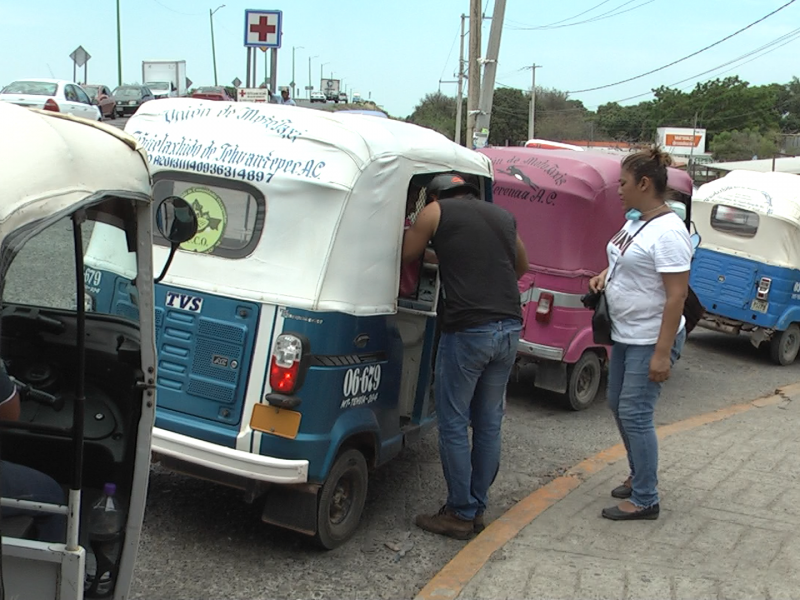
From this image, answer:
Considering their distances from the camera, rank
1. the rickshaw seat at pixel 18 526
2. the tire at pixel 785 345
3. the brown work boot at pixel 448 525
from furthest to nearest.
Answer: the tire at pixel 785 345, the brown work boot at pixel 448 525, the rickshaw seat at pixel 18 526

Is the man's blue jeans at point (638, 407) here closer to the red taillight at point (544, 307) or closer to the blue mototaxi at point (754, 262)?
the red taillight at point (544, 307)

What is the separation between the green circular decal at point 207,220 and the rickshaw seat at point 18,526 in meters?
1.83

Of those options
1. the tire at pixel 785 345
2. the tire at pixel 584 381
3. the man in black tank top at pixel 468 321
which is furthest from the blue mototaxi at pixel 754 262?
the man in black tank top at pixel 468 321

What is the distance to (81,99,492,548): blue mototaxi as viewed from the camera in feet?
13.0

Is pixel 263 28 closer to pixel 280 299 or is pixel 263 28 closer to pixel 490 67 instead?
pixel 490 67

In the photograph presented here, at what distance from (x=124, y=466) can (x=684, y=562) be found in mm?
2626

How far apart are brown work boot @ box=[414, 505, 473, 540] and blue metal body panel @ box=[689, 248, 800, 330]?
20.9 feet

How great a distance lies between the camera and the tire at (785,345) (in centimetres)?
998

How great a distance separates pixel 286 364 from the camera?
3.93m

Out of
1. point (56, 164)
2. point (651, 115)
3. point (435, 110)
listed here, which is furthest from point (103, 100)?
point (651, 115)

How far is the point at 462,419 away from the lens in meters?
4.47

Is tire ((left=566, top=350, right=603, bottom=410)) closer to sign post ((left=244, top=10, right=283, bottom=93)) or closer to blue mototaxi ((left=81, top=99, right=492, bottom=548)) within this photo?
blue mototaxi ((left=81, top=99, right=492, bottom=548))

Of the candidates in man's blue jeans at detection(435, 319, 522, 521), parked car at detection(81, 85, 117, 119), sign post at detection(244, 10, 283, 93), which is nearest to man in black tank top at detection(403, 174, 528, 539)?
man's blue jeans at detection(435, 319, 522, 521)

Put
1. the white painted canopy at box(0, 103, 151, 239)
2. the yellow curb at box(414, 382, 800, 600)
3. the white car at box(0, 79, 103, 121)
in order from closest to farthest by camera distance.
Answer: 1. the white painted canopy at box(0, 103, 151, 239)
2. the yellow curb at box(414, 382, 800, 600)
3. the white car at box(0, 79, 103, 121)
